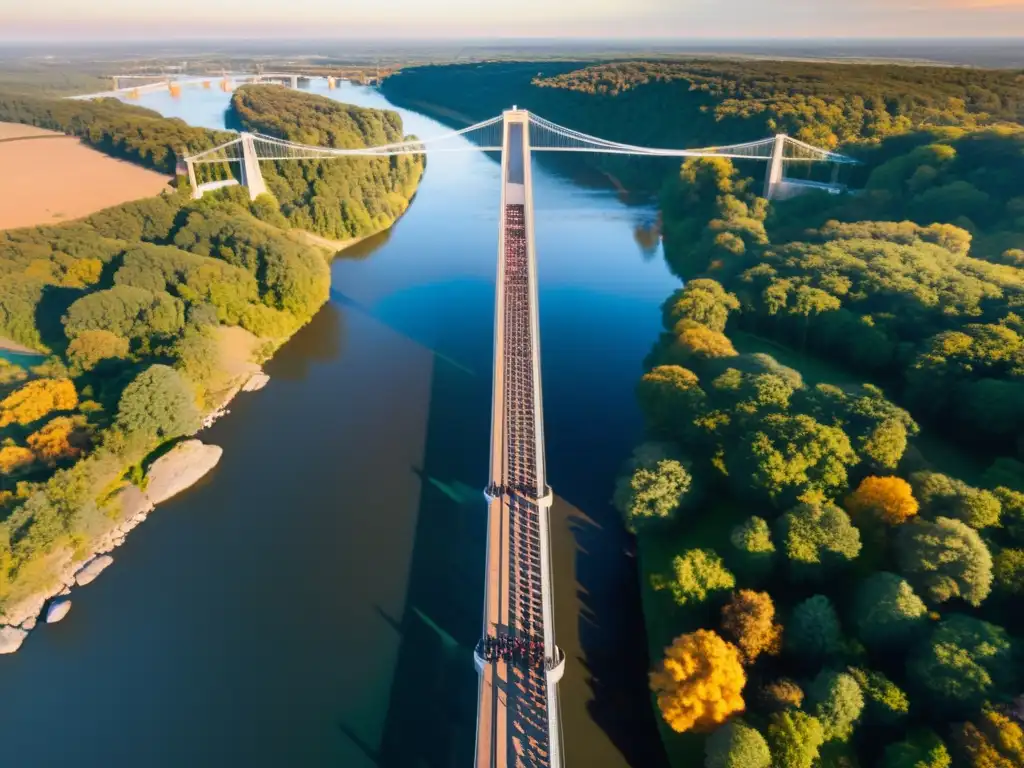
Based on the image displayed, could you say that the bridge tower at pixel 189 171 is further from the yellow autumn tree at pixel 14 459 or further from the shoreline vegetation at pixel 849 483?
the shoreline vegetation at pixel 849 483

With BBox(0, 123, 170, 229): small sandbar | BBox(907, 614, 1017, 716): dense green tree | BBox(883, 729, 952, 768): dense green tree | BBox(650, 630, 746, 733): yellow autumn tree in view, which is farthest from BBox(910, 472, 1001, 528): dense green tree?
BBox(0, 123, 170, 229): small sandbar

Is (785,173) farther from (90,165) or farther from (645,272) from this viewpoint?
(90,165)

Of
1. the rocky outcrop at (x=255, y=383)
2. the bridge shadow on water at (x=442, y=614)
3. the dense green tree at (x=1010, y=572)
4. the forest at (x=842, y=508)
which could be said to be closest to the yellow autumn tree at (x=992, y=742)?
the forest at (x=842, y=508)

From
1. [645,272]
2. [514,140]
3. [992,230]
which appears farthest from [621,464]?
[514,140]

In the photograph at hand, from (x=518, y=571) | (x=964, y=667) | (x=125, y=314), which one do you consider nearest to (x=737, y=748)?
(x=964, y=667)

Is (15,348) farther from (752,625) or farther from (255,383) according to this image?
(752,625)

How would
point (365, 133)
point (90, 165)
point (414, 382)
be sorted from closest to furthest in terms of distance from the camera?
point (414, 382) → point (90, 165) → point (365, 133)
